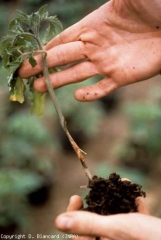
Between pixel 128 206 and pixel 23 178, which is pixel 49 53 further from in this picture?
pixel 23 178

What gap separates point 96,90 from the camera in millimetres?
2000

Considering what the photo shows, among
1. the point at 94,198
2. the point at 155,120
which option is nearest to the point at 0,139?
the point at 155,120

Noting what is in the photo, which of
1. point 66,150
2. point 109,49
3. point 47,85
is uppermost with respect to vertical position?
point 66,150

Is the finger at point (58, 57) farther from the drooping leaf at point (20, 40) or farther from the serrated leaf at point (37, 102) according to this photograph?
the serrated leaf at point (37, 102)

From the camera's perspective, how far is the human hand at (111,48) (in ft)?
6.53

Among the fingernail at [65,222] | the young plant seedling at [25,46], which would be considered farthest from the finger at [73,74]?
the fingernail at [65,222]

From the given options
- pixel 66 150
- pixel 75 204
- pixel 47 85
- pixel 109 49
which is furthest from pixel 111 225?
pixel 66 150

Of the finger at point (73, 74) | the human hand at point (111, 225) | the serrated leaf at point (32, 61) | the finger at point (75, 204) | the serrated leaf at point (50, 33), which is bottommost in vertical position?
the human hand at point (111, 225)

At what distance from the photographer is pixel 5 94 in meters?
3.81

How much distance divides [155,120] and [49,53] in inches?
64.8

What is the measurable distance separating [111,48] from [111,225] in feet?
3.31

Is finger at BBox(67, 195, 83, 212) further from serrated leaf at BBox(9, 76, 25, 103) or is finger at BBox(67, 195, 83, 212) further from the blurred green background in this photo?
the blurred green background

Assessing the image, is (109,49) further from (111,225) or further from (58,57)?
(111,225)

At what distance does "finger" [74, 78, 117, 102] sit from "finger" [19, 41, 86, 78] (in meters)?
0.16
